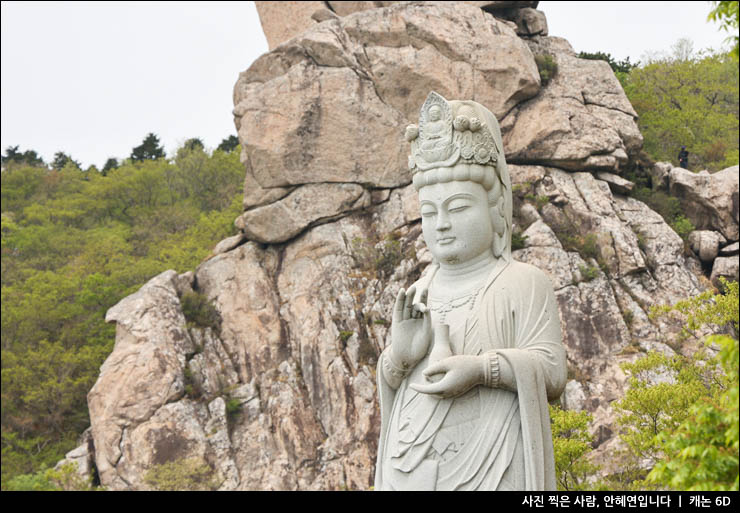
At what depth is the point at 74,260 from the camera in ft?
113

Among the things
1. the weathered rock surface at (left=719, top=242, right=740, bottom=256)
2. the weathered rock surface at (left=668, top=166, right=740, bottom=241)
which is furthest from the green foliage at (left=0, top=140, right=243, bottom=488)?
the weathered rock surface at (left=719, top=242, right=740, bottom=256)

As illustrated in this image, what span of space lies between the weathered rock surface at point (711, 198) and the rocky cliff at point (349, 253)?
74 mm

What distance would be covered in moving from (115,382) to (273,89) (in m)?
8.93

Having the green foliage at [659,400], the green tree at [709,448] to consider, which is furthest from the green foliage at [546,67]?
the green tree at [709,448]

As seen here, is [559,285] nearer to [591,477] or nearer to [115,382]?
[591,477]

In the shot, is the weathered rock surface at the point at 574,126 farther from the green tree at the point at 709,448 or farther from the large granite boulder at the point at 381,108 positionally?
the green tree at the point at 709,448

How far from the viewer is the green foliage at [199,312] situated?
24.3 meters

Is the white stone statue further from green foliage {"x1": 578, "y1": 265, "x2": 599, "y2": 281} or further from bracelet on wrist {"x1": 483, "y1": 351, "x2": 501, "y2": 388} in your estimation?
green foliage {"x1": 578, "y1": 265, "x2": 599, "y2": 281}

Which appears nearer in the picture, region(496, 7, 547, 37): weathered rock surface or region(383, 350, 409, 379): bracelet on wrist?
region(383, 350, 409, 379): bracelet on wrist

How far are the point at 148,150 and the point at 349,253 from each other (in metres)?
30.9

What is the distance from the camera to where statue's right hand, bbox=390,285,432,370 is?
6.51m

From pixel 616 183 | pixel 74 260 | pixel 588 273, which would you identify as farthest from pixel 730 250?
pixel 74 260

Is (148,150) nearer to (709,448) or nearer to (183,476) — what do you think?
(183,476)

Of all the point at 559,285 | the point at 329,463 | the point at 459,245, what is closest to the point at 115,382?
the point at 329,463
